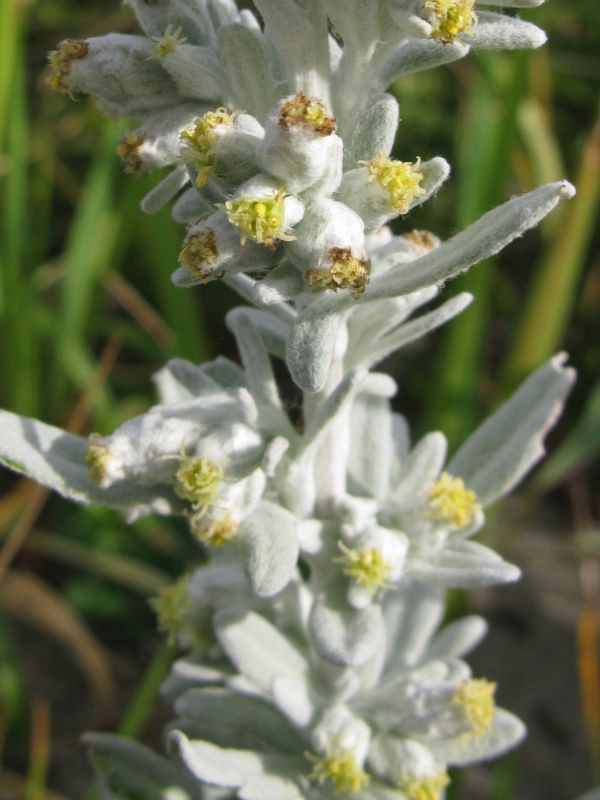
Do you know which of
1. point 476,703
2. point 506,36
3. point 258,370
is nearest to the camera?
point 506,36

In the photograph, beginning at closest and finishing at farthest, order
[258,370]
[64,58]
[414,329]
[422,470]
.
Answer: [64,58] → [414,329] → [258,370] → [422,470]

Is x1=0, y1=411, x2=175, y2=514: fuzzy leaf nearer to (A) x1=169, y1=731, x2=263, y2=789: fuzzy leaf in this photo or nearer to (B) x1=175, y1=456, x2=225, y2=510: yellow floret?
(B) x1=175, y1=456, x2=225, y2=510: yellow floret

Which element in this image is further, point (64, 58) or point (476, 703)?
point (476, 703)

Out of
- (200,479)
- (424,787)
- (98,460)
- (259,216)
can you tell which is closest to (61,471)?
(98,460)

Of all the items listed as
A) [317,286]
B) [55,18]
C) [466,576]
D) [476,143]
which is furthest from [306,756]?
[55,18]

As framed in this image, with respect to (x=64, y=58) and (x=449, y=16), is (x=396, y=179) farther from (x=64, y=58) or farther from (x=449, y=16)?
(x=64, y=58)

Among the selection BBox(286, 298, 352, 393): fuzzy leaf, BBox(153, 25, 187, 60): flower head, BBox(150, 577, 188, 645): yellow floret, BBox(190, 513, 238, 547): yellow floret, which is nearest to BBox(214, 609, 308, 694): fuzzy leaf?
BBox(150, 577, 188, 645): yellow floret

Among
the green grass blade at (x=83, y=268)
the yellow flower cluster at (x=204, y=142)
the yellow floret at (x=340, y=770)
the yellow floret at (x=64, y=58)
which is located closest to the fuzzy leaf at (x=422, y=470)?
the yellow floret at (x=340, y=770)
